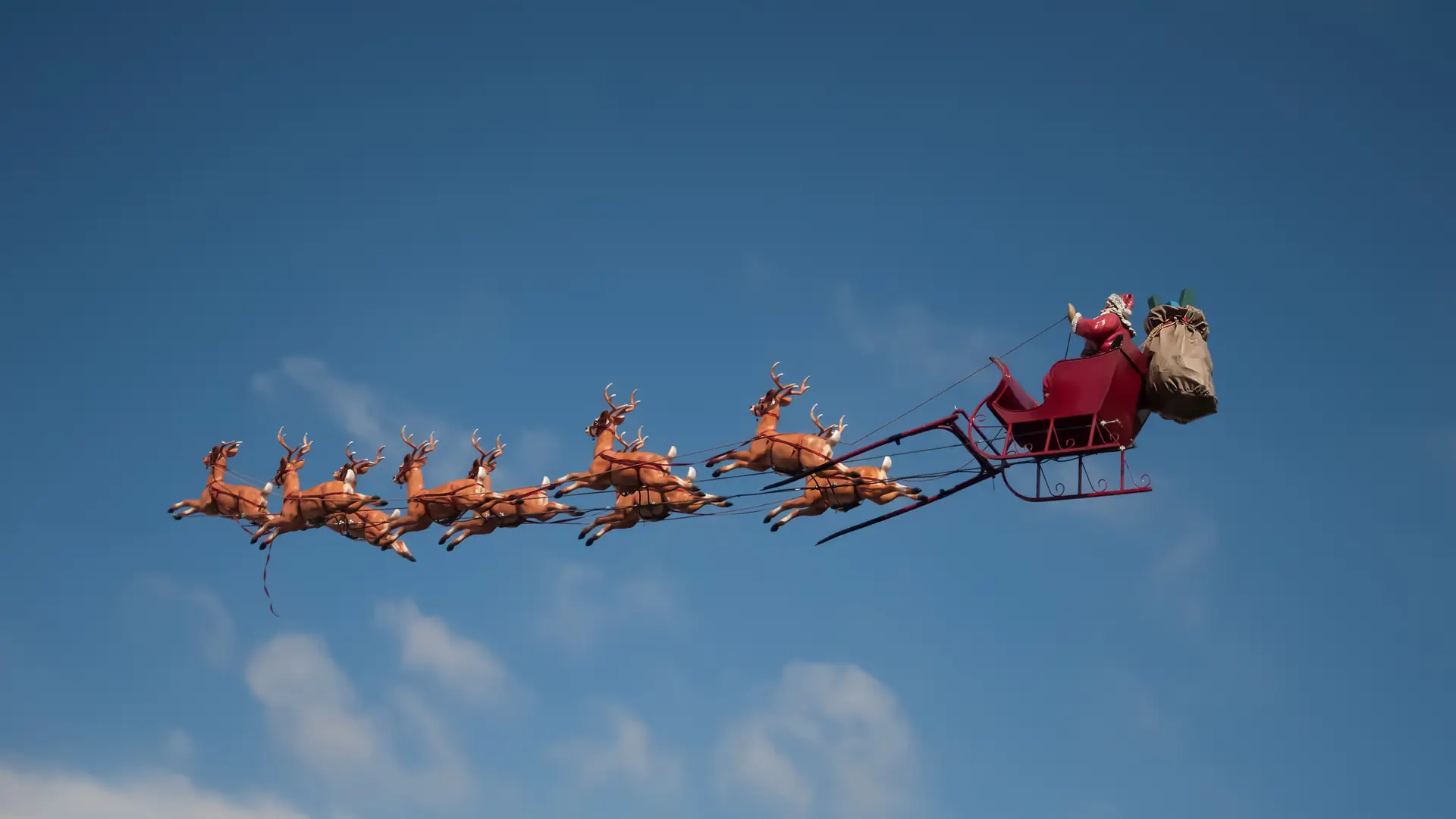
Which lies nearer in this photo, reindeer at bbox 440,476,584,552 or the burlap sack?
the burlap sack

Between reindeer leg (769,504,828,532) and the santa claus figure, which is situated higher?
the santa claus figure

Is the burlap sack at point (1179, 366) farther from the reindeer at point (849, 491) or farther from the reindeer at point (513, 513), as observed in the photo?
the reindeer at point (513, 513)

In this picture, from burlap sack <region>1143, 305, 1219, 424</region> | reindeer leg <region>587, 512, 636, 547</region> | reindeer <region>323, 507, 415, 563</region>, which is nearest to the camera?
burlap sack <region>1143, 305, 1219, 424</region>

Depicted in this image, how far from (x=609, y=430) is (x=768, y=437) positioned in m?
2.32

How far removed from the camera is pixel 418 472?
915 inches

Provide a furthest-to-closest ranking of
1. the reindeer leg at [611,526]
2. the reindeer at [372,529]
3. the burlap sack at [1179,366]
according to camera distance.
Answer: the reindeer at [372,529], the reindeer leg at [611,526], the burlap sack at [1179,366]

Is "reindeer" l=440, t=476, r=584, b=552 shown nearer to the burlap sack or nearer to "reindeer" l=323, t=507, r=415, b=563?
"reindeer" l=323, t=507, r=415, b=563

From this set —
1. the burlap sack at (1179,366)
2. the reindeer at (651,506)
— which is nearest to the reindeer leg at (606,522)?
the reindeer at (651,506)

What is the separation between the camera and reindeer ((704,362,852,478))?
2014 cm

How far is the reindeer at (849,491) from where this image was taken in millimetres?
19891

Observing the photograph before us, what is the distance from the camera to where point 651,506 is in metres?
21.2

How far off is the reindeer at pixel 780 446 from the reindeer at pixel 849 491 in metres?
0.14

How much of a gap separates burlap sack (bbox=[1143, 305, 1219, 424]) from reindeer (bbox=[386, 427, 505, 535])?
26.2 feet

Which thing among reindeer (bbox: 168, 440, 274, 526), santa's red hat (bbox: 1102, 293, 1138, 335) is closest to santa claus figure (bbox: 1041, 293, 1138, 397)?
santa's red hat (bbox: 1102, 293, 1138, 335)
